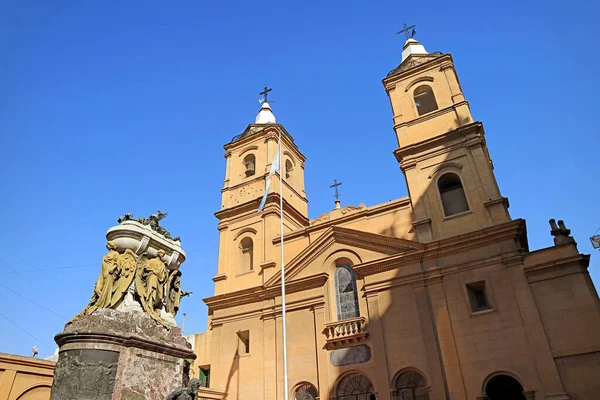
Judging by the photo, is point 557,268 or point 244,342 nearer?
point 557,268

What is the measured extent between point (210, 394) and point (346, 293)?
752 cm

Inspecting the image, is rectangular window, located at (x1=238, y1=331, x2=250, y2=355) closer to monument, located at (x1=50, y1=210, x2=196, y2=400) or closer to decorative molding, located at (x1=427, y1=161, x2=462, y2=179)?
decorative molding, located at (x1=427, y1=161, x2=462, y2=179)

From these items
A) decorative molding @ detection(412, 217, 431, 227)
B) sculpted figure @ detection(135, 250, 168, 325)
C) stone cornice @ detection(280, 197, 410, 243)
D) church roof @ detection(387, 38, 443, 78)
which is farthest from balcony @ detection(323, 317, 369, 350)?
church roof @ detection(387, 38, 443, 78)

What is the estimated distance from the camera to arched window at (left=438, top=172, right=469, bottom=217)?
18.6 meters

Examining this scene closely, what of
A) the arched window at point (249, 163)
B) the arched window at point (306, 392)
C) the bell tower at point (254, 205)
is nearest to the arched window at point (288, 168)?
the bell tower at point (254, 205)

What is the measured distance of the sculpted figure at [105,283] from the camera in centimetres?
643

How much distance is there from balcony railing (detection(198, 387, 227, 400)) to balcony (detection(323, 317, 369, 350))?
218 inches

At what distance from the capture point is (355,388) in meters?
16.8

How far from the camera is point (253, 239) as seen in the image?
23188 mm

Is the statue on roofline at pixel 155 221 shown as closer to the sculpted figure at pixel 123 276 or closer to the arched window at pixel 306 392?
the sculpted figure at pixel 123 276

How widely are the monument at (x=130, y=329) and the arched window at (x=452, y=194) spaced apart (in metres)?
14.1

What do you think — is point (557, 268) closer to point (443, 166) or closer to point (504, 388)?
point (504, 388)

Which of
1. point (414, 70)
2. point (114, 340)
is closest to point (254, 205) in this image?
point (414, 70)

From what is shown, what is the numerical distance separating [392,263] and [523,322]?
17.6 ft
